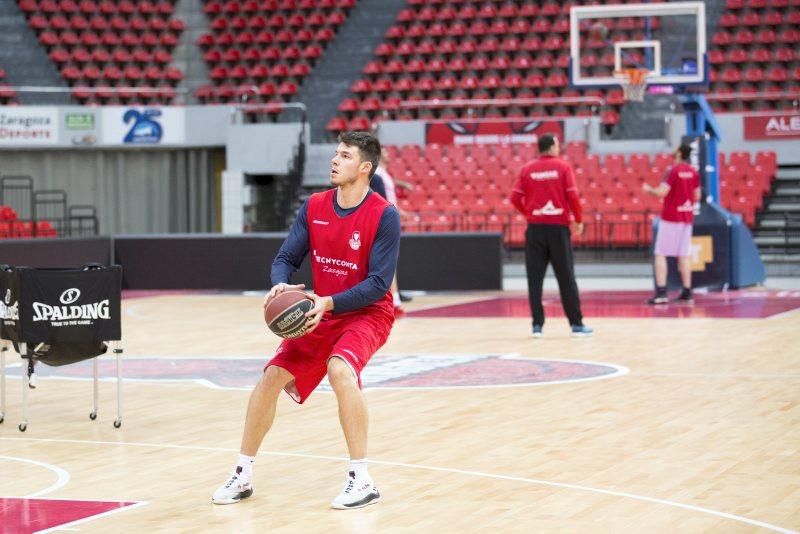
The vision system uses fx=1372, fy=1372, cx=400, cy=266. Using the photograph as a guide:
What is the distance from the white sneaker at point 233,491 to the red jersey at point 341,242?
957 millimetres

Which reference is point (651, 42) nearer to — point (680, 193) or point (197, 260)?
point (680, 193)

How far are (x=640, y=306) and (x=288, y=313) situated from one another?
1210 cm

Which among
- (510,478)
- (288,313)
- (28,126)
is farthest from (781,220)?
(288,313)

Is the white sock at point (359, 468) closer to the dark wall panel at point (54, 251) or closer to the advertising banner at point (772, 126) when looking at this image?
the dark wall panel at point (54, 251)

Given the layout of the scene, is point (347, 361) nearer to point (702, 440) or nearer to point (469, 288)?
point (702, 440)

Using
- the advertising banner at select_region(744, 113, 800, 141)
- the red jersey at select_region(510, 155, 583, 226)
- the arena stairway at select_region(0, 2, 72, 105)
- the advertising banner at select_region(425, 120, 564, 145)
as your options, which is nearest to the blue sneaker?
the red jersey at select_region(510, 155, 583, 226)

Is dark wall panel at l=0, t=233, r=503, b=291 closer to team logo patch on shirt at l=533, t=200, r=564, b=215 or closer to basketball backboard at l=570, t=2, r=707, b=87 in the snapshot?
basketball backboard at l=570, t=2, r=707, b=87

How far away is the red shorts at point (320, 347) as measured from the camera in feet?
21.8

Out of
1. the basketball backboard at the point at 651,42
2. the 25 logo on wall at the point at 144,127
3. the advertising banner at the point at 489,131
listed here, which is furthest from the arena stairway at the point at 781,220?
the 25 logo on wall at the point at 144,127

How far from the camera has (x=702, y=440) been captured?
8055 millimetres

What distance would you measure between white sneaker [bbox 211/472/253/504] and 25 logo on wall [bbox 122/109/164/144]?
2393cm

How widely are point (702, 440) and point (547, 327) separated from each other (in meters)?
7.21

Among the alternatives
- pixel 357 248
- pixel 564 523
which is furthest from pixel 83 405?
pixel 564 523

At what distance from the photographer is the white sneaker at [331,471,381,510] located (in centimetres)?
632
